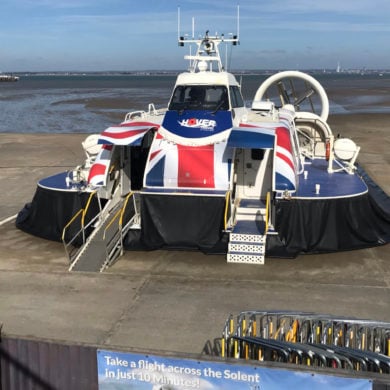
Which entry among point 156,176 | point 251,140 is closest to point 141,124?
point 156,176

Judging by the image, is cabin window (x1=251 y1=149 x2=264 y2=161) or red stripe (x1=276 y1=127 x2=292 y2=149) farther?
cabin window (x1=251 y1=149 x2=264 y2=161)

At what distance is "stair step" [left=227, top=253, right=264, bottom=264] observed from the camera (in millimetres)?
8555

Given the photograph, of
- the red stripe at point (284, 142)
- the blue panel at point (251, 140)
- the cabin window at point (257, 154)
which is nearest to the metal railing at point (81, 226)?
the blue panel at point (251, 140)

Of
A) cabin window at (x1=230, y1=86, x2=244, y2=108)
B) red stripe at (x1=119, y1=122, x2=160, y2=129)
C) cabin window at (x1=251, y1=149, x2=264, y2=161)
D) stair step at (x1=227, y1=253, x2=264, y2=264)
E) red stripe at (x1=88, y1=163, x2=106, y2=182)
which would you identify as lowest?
stair step at (x1=227, y1=253, x2=264, y2=264)

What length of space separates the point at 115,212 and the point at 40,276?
209 centimetres

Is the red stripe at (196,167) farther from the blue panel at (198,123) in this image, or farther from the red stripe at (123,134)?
the red stripe at (123,134)

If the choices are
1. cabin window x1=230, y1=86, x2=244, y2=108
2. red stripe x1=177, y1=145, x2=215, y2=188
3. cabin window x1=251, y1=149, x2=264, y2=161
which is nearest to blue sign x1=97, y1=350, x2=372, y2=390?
red stripe x1=177, y1=145, x2=215, y2=188

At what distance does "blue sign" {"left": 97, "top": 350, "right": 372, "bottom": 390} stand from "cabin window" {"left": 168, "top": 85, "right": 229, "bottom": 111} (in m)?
7.03

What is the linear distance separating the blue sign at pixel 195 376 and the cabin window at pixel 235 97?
7.41m

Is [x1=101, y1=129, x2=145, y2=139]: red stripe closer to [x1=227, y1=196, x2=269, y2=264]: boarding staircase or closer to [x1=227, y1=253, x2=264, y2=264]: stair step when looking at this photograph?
[x1=227, y1=196, x2=269, y2=264]: boarding staircase

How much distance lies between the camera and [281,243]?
28.8ft

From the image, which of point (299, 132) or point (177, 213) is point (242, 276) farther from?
point (299, 132)

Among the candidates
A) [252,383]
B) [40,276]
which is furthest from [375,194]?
[252,383]

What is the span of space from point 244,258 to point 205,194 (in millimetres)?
1284
